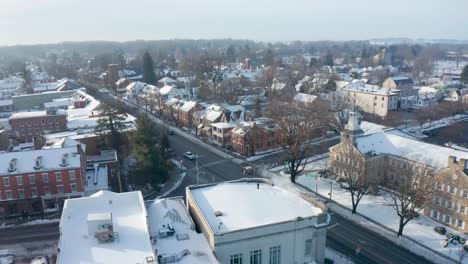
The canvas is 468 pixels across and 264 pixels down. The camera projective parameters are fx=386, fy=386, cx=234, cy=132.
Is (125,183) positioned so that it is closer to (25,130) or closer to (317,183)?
(317,183)

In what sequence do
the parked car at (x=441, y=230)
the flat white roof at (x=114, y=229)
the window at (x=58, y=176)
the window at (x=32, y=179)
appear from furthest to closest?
the window at (x=58, y=176) → the window at (x=32, y=179) → the parked car at (x=441, y=230) → the flat white roof at (x=114, y=229)

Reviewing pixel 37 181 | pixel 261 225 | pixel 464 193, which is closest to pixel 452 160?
pixel 464 193

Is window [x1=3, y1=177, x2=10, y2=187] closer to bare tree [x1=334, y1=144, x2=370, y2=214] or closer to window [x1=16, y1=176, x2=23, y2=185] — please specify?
window [x1=16, y1=176, x2=23, y2=185]

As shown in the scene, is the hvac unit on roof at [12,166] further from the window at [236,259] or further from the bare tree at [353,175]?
the bare tree at [353,175]

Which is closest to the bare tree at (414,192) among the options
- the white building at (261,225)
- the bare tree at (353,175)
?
the bare tree at (353,175)

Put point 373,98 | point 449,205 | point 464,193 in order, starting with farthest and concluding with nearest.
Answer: point 373,98 → point 449,205 → point 464,193

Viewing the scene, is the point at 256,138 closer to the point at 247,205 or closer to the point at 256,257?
the point at 247,205
